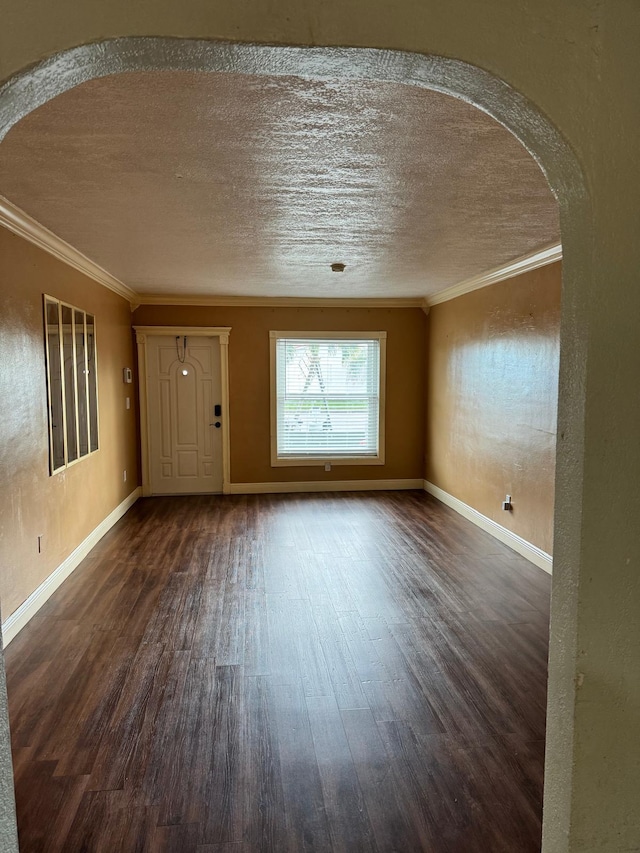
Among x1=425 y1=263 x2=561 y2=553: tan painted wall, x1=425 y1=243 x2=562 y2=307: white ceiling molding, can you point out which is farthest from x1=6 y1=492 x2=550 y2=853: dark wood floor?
x1=425 y1=243 x2=562 y2=307: white ceiling molding

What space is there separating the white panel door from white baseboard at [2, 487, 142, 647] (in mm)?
1196

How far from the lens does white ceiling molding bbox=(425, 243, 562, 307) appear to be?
3.97 m

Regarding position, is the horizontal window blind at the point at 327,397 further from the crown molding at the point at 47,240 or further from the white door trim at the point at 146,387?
the crown molding at the point at 47,240

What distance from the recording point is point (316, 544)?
193 inches

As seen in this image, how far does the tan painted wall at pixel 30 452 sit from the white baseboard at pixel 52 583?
0.06 m

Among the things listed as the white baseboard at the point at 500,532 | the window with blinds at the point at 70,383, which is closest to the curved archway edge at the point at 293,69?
the white baseboard at the point at 500,532

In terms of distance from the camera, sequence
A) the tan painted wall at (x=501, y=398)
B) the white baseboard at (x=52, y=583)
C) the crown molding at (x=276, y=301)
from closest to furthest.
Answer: the white baseboard at (x=52, y=583) → the tan painted wall at (x=501, y=398) → the crown molding at (x=276, y=301)

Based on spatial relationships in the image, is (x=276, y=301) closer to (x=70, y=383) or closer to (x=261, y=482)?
(x=261, y=482)

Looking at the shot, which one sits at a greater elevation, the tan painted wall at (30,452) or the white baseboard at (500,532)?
the tan painted wall at (30,452)

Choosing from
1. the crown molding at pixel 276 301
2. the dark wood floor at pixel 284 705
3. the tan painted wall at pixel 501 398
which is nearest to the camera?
the dark wood floor at pixel 284 705

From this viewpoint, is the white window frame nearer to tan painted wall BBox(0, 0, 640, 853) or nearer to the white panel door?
the white panel door

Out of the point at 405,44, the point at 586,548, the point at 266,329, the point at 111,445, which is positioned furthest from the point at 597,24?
the point at 266,329

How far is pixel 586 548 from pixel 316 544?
3.99 meters

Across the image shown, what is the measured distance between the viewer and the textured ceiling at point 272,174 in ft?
6.08
